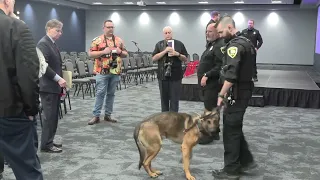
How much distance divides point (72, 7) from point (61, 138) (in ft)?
53.1

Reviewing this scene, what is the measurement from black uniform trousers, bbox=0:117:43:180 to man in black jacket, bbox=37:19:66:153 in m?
1.82

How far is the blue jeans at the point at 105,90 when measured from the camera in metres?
5.55

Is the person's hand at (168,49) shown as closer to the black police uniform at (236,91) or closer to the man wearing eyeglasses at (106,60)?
the man wearing eyeglasses at (106,60)

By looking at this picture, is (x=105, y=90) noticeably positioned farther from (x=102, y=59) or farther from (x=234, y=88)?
(x=234, y=88)

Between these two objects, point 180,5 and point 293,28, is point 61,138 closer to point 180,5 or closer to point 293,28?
point 180,5

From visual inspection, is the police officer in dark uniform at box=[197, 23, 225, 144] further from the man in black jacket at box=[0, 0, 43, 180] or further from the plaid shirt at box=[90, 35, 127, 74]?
the man in black jacket at box=[0, 0, 43, 180]

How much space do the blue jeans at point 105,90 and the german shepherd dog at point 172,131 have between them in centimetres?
236

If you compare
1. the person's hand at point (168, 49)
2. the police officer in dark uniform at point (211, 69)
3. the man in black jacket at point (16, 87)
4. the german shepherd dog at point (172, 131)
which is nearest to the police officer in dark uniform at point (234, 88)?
the german shepherd dog at point (172, 131)

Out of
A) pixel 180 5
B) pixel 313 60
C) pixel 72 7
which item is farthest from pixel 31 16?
pixel 313 60

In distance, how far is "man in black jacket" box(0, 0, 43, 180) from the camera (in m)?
2.14

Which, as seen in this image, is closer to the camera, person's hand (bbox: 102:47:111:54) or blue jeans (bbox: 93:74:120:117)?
person's hand (bbox: 102:47:111:54)

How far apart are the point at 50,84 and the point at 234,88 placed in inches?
80.3

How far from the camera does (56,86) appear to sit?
4.12 m

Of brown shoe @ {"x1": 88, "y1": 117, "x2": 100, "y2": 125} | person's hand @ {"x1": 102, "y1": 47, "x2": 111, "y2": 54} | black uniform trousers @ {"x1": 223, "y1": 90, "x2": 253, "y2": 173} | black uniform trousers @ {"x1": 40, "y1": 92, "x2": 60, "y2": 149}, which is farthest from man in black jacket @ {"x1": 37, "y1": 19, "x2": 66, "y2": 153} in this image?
black uniform trousers @ {"x1": 223, "y1": 90, "x2": 253, "y2": 173}
